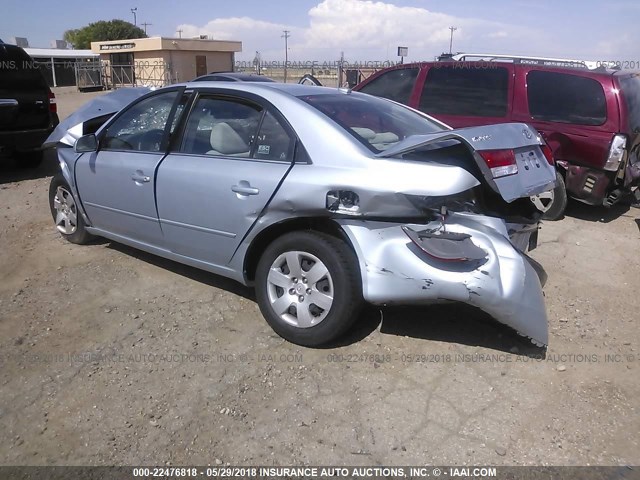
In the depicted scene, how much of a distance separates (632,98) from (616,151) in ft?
2.45

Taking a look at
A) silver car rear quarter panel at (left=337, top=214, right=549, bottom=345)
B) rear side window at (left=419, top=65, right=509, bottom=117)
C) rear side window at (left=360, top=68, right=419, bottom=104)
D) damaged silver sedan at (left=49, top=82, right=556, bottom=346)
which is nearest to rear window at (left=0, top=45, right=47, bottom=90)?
damaged silver sedan at (left=49, top=82, right=556, bottom=346)

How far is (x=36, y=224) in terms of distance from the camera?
594 cm

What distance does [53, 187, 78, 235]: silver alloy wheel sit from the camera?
5051 millimetres

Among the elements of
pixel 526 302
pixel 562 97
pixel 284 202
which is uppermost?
pixel 562 97

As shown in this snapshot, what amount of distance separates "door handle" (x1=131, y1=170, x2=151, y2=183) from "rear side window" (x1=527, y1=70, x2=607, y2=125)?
4393mm

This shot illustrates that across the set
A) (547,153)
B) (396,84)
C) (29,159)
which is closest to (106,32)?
(29,159)

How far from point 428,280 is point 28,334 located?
2630 millimetres

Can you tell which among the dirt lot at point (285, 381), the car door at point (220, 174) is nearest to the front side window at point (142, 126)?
the car door at point (220, 174)

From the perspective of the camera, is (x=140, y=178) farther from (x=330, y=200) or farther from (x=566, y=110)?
(x=566, y=110)

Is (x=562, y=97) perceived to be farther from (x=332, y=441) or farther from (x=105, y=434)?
(x=105, y=434)

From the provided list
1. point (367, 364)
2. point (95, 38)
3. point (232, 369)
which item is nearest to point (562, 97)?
point (367, 364)

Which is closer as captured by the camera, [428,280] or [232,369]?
[428,280]

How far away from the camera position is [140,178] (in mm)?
4090

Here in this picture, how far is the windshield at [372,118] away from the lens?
3.47m
